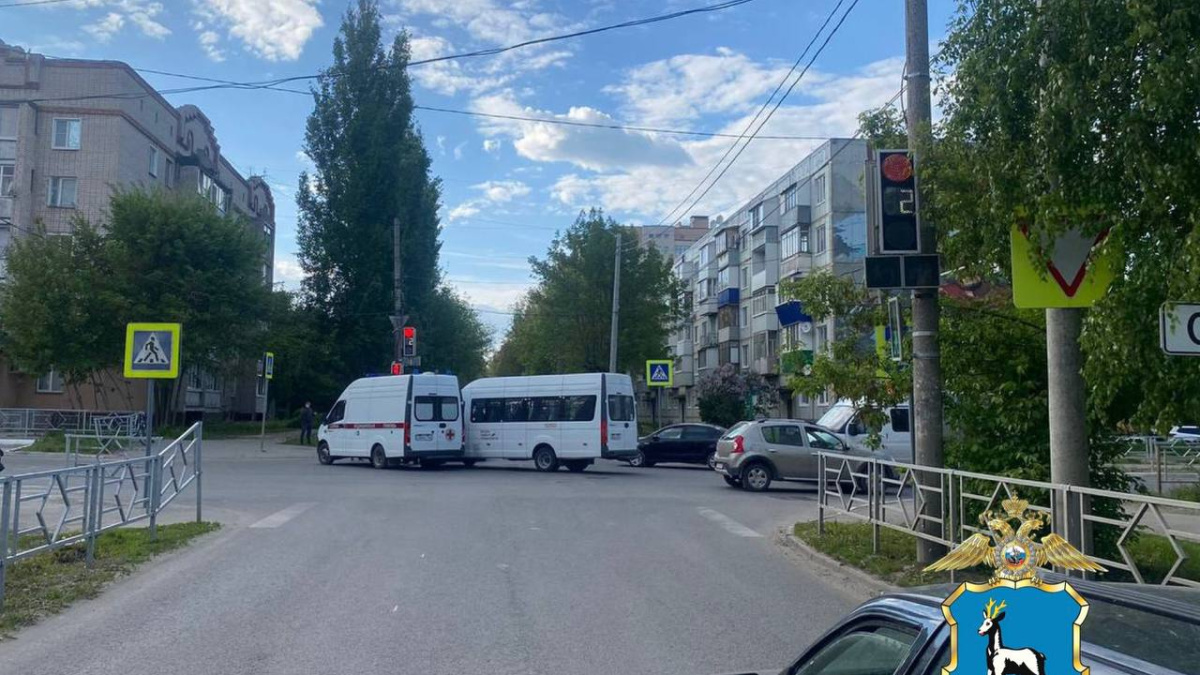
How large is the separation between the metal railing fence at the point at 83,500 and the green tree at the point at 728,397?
3082 cm

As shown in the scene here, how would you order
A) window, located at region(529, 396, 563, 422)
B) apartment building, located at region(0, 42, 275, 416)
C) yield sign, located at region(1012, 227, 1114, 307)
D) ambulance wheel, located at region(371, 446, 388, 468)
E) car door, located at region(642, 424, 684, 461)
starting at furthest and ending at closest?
apartment building, located at region(0, 42, 275, 416)
car door, located at region(642, 424, 684, 461)
ambulance wheel, located at region(371, 446, 388, 468)
window, located at region(529, 396, 563, 422)
yield sign, located at region(1012, 227, 1114, 307)

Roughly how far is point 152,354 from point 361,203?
35790 millimetres

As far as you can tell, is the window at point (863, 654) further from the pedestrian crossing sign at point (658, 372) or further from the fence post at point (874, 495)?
the pedestrian crossing sign at point (658, 372)

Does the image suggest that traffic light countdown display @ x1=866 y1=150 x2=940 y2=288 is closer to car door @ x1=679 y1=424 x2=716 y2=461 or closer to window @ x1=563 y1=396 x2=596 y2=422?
window @ x1=563 y1=396 x2=596 y2=422

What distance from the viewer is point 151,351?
1417cm

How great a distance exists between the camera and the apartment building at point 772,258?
48.7 metres

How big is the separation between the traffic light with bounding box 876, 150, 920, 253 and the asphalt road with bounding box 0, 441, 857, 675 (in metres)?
3.66

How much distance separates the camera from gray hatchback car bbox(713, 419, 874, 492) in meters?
21.7

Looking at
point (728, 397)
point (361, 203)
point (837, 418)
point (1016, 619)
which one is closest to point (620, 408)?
point (837, 418)

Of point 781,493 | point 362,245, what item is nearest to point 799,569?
point 781,493

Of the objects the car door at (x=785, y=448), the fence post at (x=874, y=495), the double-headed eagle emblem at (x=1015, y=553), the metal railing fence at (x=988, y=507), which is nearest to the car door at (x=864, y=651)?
the double-headed eagle emblem at (x=1015, y=553)

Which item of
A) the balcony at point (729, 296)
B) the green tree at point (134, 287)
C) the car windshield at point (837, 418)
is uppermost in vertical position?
the balcony at point (729, 296)

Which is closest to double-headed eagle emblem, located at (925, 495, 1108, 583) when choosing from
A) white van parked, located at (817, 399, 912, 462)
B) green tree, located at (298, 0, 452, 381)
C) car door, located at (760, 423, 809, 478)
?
car door, located at (760, 423, 809, 478)

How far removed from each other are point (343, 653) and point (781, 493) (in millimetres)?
15704
